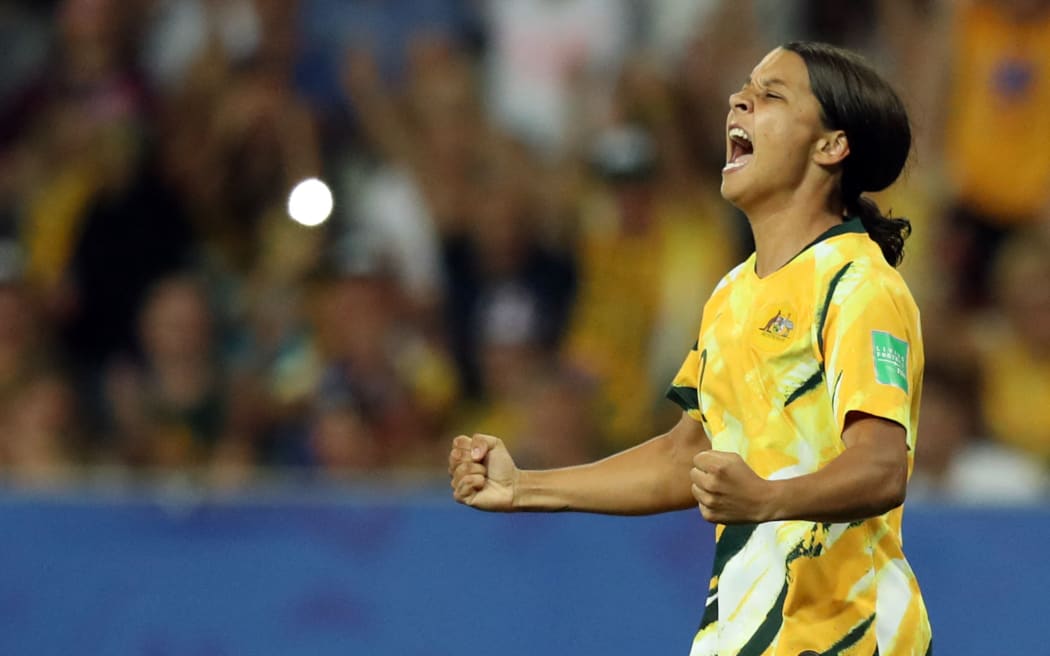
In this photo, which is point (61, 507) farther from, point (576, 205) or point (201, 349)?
point (576, 205)

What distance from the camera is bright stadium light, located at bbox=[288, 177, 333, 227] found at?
739cm

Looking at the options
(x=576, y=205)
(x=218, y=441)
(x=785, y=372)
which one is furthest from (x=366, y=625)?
(x=785, y=372)

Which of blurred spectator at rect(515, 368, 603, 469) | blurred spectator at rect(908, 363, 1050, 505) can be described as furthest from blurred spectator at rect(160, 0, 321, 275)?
blurred spectator at rect(908, 363, 1050, 505)

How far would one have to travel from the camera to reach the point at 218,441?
6934mm

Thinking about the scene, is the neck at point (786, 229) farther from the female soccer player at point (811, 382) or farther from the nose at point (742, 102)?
the nose at point (742, 102)

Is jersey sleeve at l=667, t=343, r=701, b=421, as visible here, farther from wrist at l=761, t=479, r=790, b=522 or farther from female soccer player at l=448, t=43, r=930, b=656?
wrist at l=761, t=479, r=790, b=522

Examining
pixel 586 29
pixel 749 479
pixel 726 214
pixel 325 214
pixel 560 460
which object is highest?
pixel 586 29

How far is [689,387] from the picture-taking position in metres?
3.46

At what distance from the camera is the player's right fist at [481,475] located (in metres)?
3.44

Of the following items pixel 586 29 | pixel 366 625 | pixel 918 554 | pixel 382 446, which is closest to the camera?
pixel 918 554

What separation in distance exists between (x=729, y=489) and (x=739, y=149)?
0.97m

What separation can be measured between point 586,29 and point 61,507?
3073mm

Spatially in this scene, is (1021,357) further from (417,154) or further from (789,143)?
(789,143)

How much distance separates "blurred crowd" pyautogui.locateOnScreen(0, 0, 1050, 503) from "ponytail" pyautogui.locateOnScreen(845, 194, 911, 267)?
269cm
